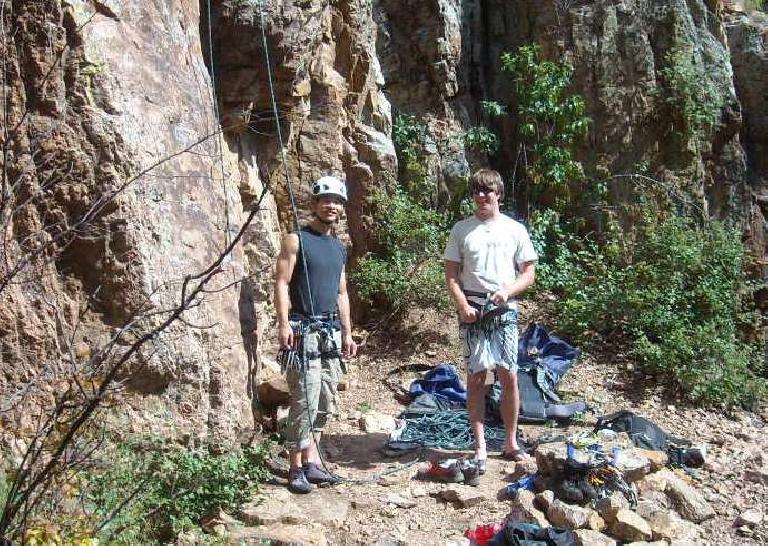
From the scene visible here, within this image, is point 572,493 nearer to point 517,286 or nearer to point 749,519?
point 749,519

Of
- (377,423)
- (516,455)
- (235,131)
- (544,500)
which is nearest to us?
(544,500)

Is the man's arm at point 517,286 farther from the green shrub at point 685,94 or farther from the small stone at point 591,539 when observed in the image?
the green shrub at point 685,94

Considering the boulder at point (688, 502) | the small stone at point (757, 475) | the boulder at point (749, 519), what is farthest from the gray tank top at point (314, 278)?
the small stone at point (757, 475)

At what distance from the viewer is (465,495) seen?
446 centimetres

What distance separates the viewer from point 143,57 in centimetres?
450

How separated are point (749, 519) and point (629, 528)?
902 mm

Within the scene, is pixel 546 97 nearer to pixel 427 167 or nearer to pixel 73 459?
pixel 427 167

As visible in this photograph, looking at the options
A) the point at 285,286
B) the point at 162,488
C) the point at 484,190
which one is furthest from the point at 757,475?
the point at 162,488

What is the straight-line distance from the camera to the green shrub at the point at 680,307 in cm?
666

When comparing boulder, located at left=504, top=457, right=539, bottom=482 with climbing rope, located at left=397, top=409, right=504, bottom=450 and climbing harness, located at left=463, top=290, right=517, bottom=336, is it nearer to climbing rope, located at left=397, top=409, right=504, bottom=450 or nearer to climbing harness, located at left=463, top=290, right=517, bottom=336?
climbing rope, located at left=397, top=409, right=504, bottom=450

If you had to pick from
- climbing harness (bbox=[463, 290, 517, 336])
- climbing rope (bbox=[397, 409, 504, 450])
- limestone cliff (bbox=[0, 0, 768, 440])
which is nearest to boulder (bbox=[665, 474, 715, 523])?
climbing rope (bbox=[397, 409, 504, 450])

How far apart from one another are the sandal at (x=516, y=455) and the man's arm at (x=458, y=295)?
91cm

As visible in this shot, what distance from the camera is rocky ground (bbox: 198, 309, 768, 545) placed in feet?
13.4

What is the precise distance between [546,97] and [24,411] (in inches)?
271
